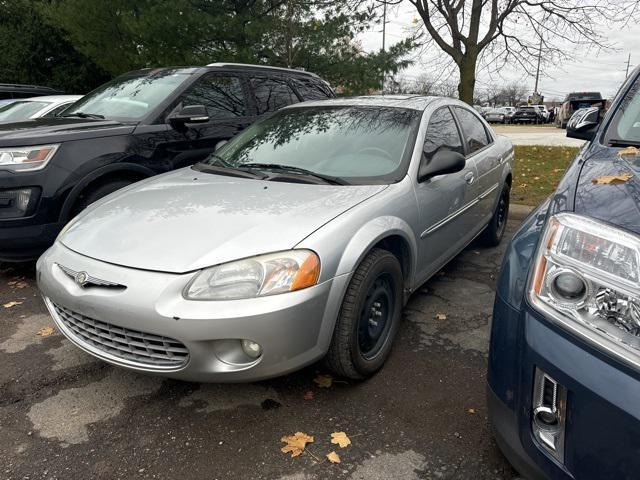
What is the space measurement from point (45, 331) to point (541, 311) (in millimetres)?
3050

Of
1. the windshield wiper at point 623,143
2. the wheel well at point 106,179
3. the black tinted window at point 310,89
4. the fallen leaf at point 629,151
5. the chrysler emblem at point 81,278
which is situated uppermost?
the black tinted window at point 310,89

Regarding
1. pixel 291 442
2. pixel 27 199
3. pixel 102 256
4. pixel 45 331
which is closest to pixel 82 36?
pixel 27 199

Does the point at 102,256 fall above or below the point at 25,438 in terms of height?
above

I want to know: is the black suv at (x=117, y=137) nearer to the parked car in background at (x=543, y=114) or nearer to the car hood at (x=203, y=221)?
the car hood at (x=203, y=221)

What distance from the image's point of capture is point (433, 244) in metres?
3.21

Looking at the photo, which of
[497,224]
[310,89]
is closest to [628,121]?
[497,224]

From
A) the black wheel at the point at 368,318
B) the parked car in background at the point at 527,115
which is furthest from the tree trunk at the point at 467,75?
the parked car in background at the point at 527,115

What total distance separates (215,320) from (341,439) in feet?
2.56

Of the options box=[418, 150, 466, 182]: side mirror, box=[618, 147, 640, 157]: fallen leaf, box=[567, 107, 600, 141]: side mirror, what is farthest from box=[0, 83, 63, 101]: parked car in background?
box=[618, 147, 640, 157]: fallen leaf

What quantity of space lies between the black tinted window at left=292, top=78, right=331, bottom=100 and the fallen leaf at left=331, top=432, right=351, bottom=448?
4340 millimetres

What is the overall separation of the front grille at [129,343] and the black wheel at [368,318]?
2.39 feet

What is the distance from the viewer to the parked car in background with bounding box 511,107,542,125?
3384 centimetres

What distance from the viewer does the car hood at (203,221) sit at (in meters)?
2.17

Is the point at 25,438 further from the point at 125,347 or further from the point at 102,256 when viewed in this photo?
the point at 102,256
